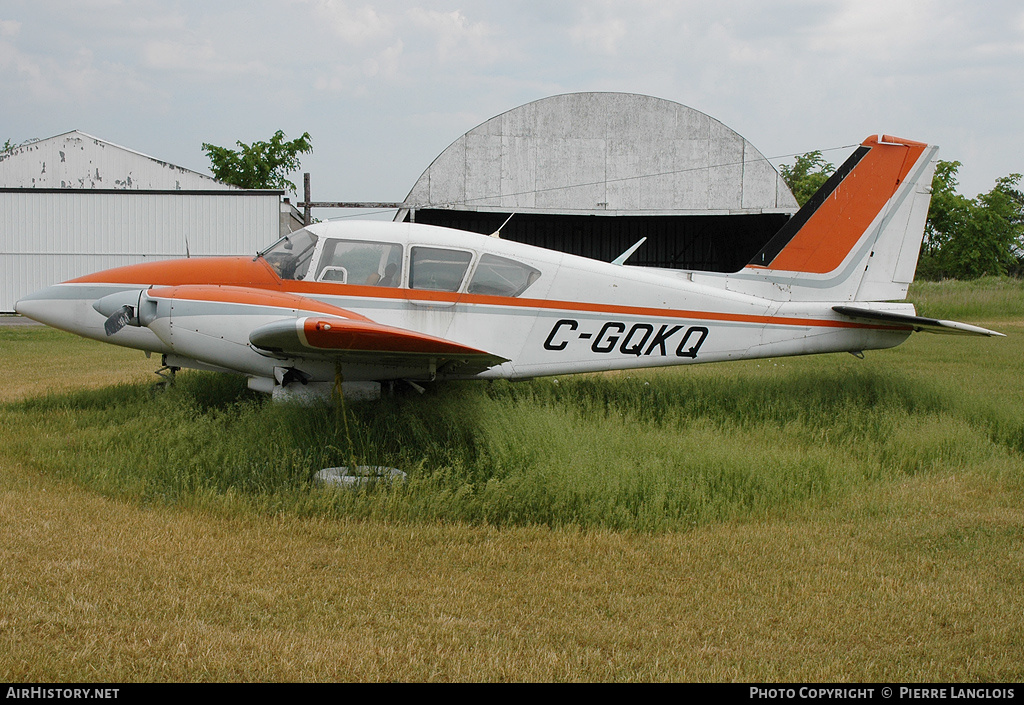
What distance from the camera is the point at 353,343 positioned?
5.71m

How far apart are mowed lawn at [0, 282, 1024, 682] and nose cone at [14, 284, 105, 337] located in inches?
35.7

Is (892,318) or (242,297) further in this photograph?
(892,318)

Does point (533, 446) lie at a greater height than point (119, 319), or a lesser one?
lesser

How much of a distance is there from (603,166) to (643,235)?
6.86 meters

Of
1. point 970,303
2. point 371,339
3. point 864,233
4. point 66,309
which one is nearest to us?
point 371,339

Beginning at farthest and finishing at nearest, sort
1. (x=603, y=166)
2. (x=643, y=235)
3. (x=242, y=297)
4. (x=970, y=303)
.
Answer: (x=643, y=235), (x=970, y=303), (x=603, y=166), (x=242, y=297)

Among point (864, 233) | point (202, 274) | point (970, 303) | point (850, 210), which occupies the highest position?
point (850, 210)

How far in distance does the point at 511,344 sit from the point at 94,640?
458 cm

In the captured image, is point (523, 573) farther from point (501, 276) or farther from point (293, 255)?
point (293, 255)

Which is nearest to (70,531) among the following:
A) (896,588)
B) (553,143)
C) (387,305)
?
(387,305)

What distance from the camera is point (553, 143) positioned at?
19859mm

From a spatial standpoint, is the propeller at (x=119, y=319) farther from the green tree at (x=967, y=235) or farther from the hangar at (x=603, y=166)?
the green tree at (x=967, y=235)

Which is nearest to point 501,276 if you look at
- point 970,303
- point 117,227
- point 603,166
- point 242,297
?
point 242,297

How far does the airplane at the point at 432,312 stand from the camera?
6344mm
